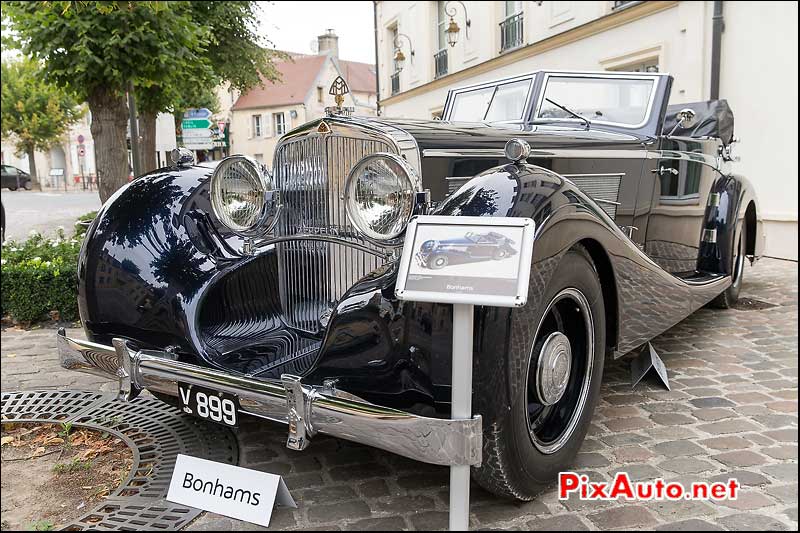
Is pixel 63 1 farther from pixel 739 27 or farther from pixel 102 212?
pixel 739 27

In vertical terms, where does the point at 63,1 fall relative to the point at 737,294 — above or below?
above

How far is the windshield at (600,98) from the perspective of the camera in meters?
4.00

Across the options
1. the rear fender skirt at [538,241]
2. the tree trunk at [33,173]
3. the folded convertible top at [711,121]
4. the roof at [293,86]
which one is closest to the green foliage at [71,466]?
the rear fender skirt at [538,241]

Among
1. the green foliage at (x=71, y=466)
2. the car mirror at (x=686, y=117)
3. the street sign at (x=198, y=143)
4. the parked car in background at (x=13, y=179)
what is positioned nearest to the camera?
the green foliage at (x=71, y=466)

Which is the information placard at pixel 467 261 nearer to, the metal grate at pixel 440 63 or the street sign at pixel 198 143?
the street sign at pixel 198 143

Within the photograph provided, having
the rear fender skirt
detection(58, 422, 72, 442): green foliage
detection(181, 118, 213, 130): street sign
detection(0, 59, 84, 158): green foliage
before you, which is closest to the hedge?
detection(58, 422, 72, 442): green foliage

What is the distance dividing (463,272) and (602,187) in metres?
1.91

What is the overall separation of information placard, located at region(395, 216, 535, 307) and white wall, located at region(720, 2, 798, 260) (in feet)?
24.2

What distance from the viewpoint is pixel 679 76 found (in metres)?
8.89

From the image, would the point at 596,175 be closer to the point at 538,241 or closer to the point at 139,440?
the point at 538,241

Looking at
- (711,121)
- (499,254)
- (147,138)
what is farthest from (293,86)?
(499,254)

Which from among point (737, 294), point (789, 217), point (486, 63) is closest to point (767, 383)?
point (737, 294)

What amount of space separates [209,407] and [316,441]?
2.44 ft

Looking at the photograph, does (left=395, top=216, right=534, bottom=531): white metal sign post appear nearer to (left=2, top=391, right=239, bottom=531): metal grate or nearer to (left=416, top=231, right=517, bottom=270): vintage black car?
(left=416, top=231, right=517, bottom=270): vintage black car
